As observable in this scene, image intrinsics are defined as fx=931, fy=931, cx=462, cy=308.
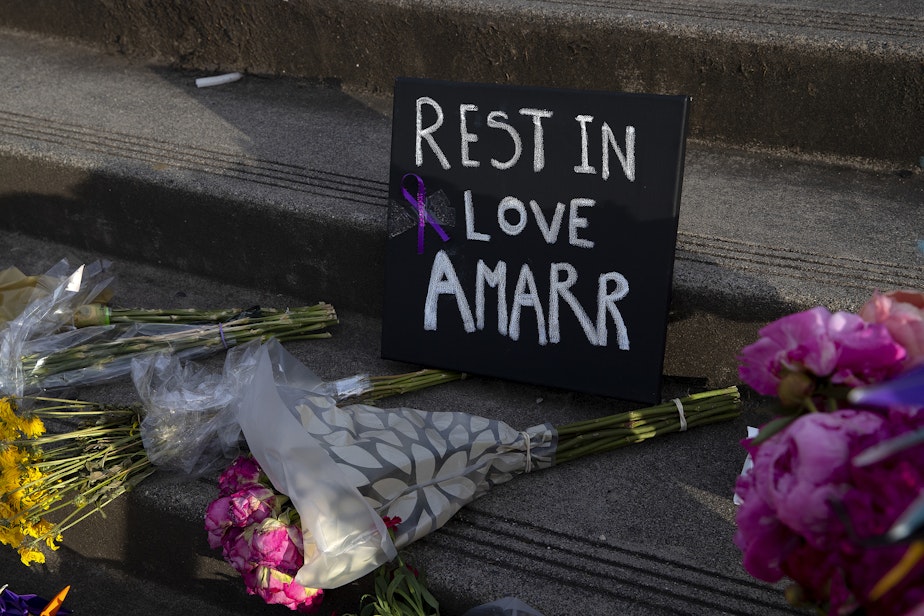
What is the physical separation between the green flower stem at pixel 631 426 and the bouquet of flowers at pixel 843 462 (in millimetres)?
881

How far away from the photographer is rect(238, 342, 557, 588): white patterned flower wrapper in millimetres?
1698

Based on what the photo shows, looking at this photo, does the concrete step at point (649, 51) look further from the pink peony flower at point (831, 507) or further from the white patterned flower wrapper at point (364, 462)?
the pink peony flower at point (831, 507)

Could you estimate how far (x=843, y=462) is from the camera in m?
→ 0.96

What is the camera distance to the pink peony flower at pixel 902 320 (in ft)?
3.49

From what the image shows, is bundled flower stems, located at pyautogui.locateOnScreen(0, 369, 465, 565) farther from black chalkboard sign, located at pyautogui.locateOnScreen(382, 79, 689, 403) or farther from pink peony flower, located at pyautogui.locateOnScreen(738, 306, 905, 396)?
pink peony flower, located at pyautogui.locateOnScreen(738, 306, 905, 396)

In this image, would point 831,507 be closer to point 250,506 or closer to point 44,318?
point 250,506

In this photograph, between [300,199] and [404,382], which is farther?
[300,199]

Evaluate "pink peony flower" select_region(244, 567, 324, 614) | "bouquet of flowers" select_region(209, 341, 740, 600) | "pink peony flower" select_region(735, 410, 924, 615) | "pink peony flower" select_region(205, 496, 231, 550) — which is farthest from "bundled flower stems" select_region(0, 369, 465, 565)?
"pink peony flower" select_region(735, 410, 924, 615)

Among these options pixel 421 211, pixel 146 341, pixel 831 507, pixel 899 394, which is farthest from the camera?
pixel 146 341

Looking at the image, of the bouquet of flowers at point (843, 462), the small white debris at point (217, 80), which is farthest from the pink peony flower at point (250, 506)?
the small white debris at point (217, 80)

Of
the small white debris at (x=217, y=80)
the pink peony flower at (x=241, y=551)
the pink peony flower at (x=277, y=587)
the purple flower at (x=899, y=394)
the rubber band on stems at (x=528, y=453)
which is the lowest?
the pink peony flower at (x=277, y=587)

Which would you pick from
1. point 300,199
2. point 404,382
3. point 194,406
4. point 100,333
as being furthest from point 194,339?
point 404,382

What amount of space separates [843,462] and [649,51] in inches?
78.7

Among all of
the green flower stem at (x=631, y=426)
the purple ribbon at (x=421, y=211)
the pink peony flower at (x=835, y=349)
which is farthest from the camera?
the purple ribbon at (x=421, y=211)
